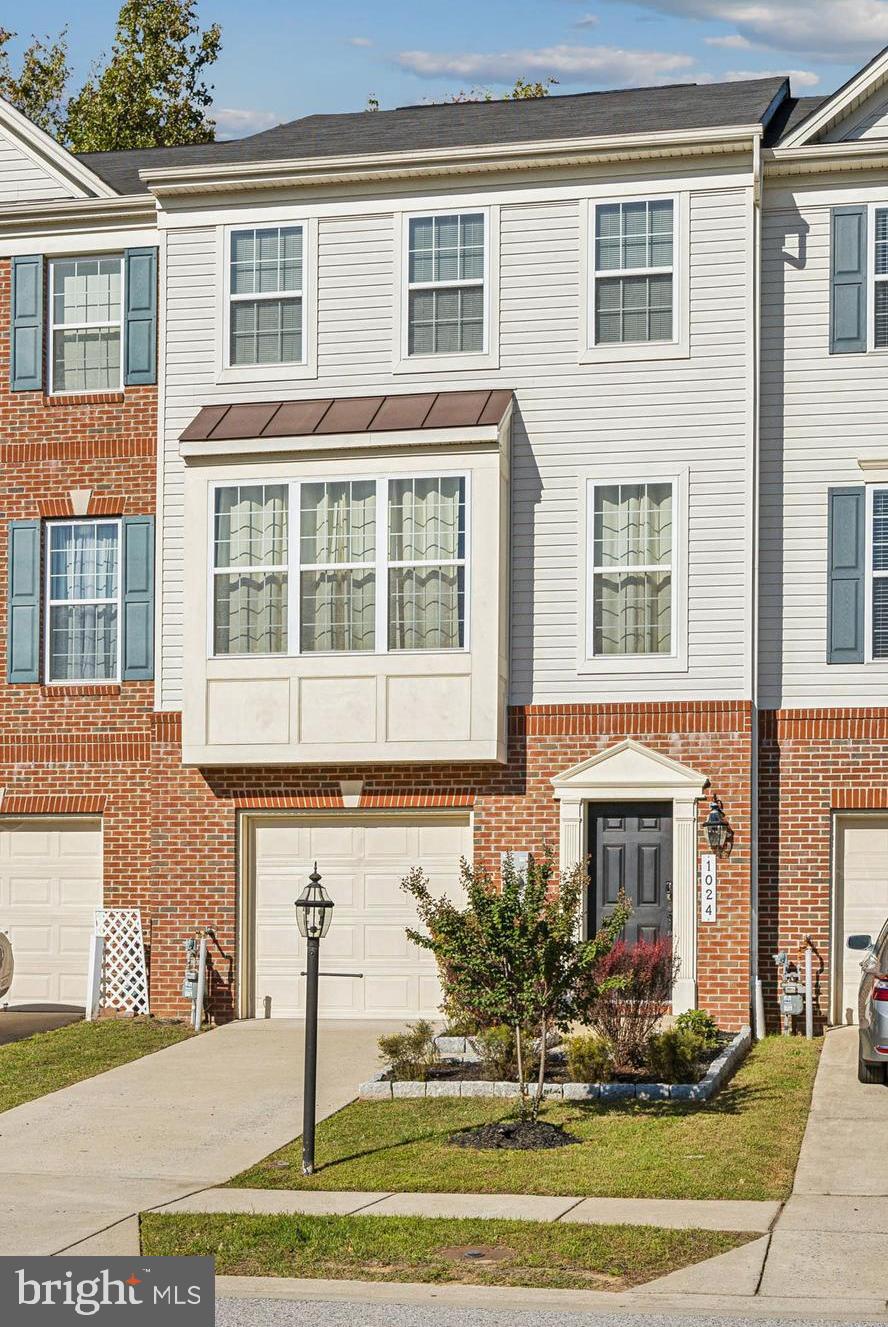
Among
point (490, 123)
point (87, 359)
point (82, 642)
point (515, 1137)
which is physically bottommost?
point (515, 1137)

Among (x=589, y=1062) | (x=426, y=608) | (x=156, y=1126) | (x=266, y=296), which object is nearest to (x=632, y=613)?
(x=426, y=608)

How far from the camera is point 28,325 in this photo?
20.9 meters

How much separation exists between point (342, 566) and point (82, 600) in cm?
354

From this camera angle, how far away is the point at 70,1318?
8805mm

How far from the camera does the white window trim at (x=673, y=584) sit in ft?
61.1

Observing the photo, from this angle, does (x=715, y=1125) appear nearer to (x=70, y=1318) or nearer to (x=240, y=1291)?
(x=240, y=1291)

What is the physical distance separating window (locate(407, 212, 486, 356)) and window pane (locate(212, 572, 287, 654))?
Result: 2976 mm

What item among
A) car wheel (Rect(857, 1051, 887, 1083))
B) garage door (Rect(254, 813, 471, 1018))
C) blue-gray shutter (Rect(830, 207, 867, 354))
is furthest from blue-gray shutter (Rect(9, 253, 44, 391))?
car wheel (Rect(857, 1051, 887, 1083))

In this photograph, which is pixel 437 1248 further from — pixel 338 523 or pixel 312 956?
pixel 338 523

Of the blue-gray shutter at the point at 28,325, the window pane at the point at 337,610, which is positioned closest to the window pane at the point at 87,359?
the blue-gray shutter at the point at 28,325

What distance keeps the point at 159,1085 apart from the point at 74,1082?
825 millimetres

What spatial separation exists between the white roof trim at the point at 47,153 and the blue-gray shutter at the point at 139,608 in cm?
406

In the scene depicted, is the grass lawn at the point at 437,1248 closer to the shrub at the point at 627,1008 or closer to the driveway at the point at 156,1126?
the driveway at the point at 156,1126

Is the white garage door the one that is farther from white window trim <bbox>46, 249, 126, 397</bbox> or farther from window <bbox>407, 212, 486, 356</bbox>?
window <bbox>407, 212, 486, 356</bbox>
